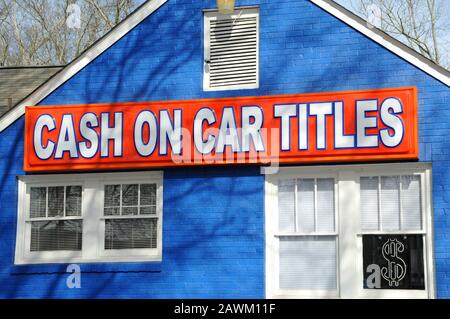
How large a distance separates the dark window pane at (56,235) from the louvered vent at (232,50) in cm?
338

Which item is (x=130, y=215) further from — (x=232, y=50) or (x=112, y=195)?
(x=232, y=50)

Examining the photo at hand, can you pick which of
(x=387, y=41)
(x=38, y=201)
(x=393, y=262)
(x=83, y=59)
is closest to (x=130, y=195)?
(x=38, y=201)

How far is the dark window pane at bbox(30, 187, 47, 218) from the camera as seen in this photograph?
13.9 m

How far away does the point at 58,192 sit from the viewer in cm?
1394

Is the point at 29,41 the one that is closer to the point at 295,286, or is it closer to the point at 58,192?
the point at 58,192

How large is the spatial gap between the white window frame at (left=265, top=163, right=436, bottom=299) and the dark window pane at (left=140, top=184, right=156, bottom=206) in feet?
6.62

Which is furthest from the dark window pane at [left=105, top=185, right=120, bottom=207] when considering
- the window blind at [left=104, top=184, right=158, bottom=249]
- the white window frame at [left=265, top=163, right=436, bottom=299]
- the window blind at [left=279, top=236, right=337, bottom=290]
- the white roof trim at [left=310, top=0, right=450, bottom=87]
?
the white roof trim at [left=310, top=0, right=450, bottom=87]

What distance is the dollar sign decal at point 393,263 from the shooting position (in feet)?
40.2

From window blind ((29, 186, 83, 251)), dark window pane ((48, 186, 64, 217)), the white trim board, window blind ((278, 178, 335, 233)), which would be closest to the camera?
window blind ((278, 178, 335, 233))

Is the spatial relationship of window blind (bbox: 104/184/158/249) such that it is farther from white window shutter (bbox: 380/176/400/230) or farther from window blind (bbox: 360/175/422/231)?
white window shutter (bbox: 380/176/400/230)

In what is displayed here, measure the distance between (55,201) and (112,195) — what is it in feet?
3.49
